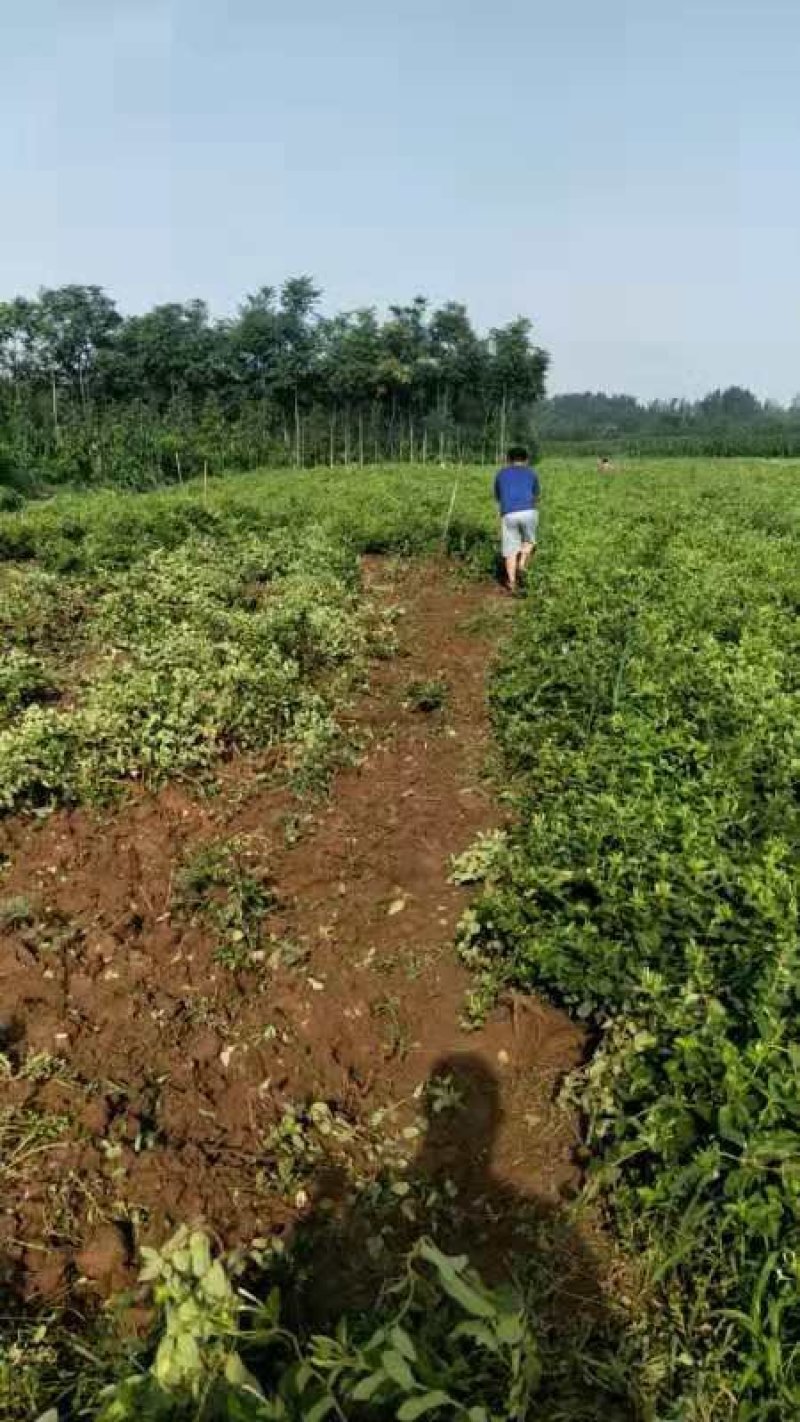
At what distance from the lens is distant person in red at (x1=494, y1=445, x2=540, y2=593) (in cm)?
1084

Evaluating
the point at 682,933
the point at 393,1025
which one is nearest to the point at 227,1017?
the point at 393,1025

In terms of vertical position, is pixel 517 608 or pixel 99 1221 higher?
pixel 517 608

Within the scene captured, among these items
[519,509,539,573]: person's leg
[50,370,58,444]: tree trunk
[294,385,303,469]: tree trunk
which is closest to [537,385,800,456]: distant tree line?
[294,385,303,469]: tree trunk

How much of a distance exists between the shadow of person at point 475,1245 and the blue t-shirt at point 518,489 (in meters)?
8.25

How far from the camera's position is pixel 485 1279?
9.66ft

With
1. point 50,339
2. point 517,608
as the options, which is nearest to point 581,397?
point 50,339

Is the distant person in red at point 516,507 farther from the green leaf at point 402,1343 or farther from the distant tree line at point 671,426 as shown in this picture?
the distant tree line at point 671,426

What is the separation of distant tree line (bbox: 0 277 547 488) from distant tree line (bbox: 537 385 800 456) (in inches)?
518

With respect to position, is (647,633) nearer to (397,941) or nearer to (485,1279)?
(397,941)

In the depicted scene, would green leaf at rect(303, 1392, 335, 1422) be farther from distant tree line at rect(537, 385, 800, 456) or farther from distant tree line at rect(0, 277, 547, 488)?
distant tree line at rect(537, 385, 800, 456)

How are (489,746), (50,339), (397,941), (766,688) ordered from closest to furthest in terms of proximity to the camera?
(397,941) < (766,688) < (489,746) < (50,339)

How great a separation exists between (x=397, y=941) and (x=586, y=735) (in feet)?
6.05

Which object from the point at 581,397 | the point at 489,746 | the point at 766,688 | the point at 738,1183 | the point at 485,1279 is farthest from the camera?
the point at 581,397

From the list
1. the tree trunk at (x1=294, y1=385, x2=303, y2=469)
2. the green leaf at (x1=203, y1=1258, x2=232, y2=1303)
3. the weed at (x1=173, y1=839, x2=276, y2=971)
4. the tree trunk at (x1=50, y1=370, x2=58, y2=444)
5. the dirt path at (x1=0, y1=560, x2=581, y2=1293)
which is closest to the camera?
the green leaf at (x1=203, y1=1258, x2=232, y2=1303)
